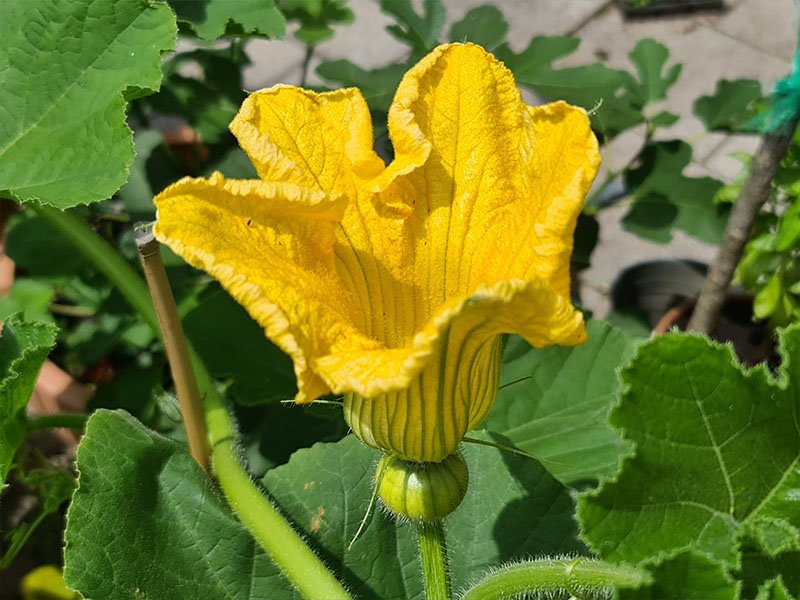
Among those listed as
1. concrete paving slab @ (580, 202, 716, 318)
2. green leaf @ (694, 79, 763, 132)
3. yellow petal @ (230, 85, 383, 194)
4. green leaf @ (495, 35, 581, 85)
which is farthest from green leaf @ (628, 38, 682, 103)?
yellow petal @ (230, 85, 383, 194)

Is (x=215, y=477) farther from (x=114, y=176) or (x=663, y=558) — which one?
(x=663, y=558)

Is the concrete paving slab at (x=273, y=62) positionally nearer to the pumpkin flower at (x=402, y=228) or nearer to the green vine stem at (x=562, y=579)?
the pumpkin flower at (x=402, y=228)

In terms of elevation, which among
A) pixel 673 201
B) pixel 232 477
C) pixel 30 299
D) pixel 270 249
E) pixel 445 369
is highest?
pixel 270 249

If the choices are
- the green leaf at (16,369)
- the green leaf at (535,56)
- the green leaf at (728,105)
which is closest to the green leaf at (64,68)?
the green leaf at (16,369)

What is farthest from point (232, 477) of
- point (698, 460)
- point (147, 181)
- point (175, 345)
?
point (147, 181)

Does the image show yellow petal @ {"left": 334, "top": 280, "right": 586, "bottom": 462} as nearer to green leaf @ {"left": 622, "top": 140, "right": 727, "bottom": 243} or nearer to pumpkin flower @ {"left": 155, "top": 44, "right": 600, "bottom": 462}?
Result: pumpkin flower @ {"left": 155, "top": 44, "right": 600, "bottom": 462}

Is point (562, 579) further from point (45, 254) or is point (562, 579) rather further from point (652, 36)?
point (652, 36)

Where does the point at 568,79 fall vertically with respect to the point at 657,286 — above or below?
above
